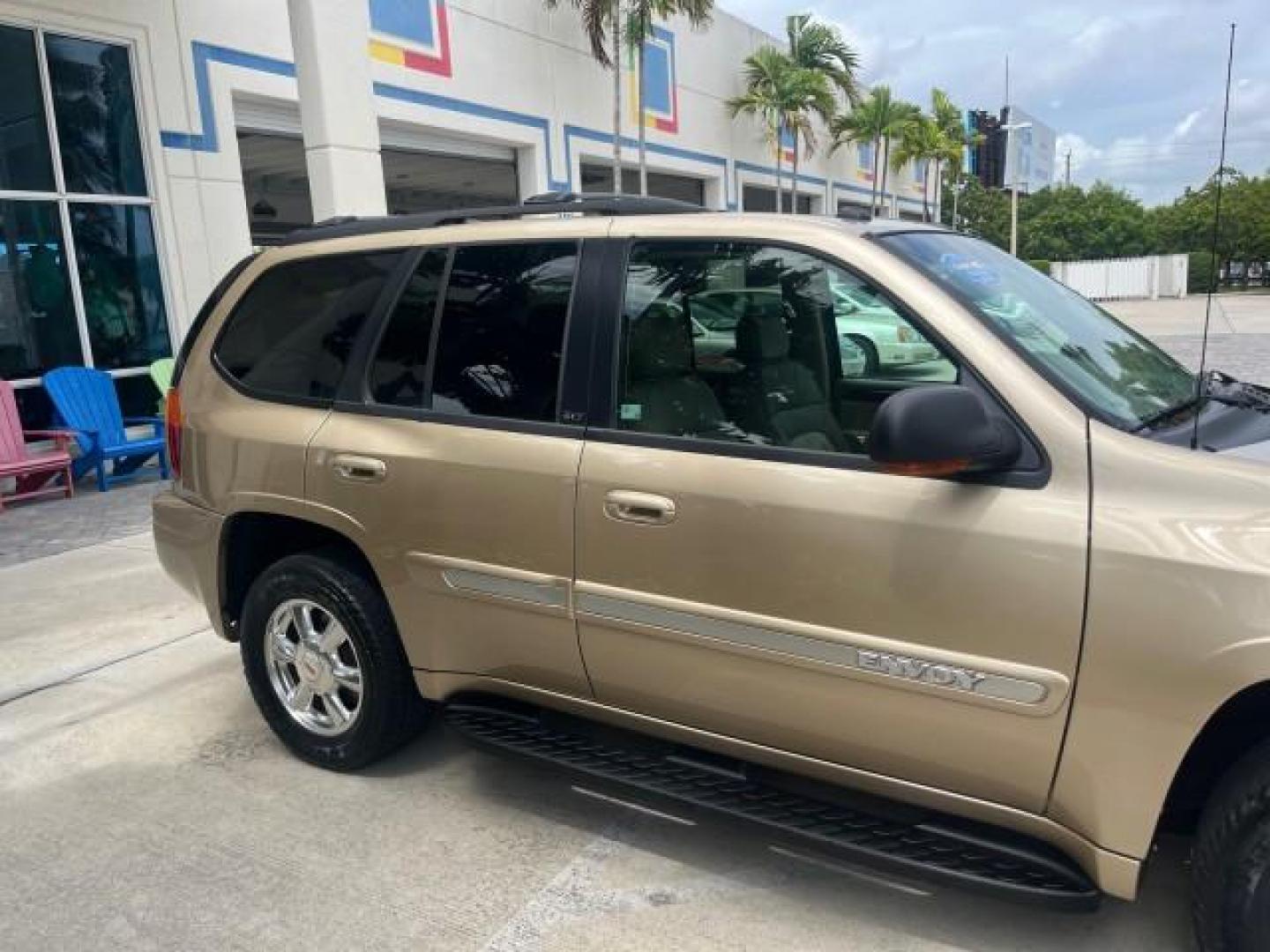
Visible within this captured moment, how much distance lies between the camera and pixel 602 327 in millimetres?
2838

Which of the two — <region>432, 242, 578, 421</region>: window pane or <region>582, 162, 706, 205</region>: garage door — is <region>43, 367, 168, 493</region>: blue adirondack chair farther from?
<region>582, 162, 706, 205</region>: garage door

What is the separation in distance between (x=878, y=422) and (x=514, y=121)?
14.0 metres

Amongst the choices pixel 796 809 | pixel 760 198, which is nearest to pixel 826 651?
pixel 796 809

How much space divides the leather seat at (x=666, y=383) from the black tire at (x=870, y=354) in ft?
1.96

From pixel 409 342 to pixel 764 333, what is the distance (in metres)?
1.17

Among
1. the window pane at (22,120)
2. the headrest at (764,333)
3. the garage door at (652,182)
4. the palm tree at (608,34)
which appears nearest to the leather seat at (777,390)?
the headrest at (764,333)

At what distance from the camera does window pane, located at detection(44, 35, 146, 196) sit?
9398mm

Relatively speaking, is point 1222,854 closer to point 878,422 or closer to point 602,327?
point 878,422

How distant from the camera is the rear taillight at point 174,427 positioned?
149 inches

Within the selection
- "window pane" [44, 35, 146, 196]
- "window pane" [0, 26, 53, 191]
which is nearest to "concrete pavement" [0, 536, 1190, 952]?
"window pane" [0, 26, 53, 191]

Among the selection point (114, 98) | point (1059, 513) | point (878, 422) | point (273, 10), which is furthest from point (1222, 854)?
point (273, 10)

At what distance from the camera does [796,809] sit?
8.40 ft

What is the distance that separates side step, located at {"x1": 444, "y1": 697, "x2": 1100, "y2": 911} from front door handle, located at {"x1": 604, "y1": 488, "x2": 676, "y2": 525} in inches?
28.6

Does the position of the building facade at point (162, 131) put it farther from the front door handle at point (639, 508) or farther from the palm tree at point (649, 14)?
the front door handle at point (639, 508)
